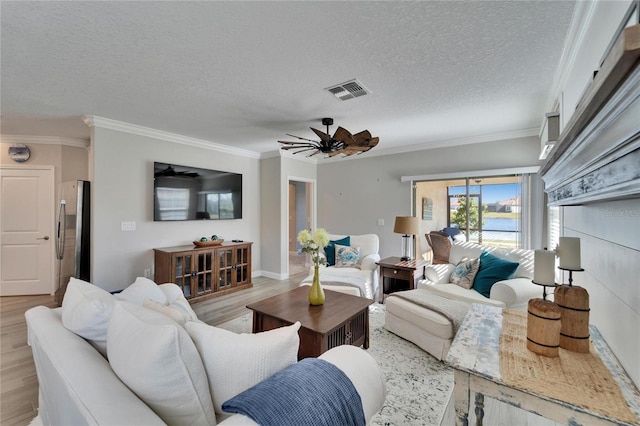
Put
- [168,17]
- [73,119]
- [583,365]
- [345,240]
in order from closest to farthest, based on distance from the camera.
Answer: [583,365], [168,17], [73,119], [345,240]

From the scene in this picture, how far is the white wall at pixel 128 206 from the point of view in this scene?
3480 millimetres

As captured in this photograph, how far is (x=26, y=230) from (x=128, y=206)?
79.5 inches

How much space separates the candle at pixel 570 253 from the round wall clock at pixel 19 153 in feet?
21.1

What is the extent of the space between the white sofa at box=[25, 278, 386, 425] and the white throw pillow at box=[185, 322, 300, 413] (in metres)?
0.01

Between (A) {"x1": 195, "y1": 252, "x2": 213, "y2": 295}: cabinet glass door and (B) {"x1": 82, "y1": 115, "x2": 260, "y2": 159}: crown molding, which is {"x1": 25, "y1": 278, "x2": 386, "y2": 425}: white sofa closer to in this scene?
(A) {"x1": 195, "y1": 252, "x2": 213, "y2": 295}: cabinet glass door

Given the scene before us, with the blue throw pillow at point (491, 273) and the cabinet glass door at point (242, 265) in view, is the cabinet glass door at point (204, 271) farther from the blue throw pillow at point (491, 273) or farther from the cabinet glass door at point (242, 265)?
the blue throw pillow at point (491, 273)

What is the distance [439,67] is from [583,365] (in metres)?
2.16

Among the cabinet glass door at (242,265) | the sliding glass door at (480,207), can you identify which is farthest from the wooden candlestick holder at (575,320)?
the cabinet glass door at (242,265)

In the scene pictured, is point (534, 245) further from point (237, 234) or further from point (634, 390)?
point (237, 234)

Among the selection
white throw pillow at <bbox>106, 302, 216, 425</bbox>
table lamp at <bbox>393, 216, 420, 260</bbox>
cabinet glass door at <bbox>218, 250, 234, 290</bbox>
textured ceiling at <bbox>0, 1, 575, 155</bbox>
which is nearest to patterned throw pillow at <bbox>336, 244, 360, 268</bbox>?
table lamp at <bbox>393, 216, 420, 260</bbox>

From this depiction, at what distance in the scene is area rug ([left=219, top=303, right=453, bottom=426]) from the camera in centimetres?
178

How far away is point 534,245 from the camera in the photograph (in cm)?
368

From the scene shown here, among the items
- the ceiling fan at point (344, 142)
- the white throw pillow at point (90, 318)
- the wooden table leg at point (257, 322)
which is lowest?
the wooden table leg at point (257, 322)

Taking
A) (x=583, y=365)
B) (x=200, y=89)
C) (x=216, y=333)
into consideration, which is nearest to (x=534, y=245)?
(x=583, y=365)
